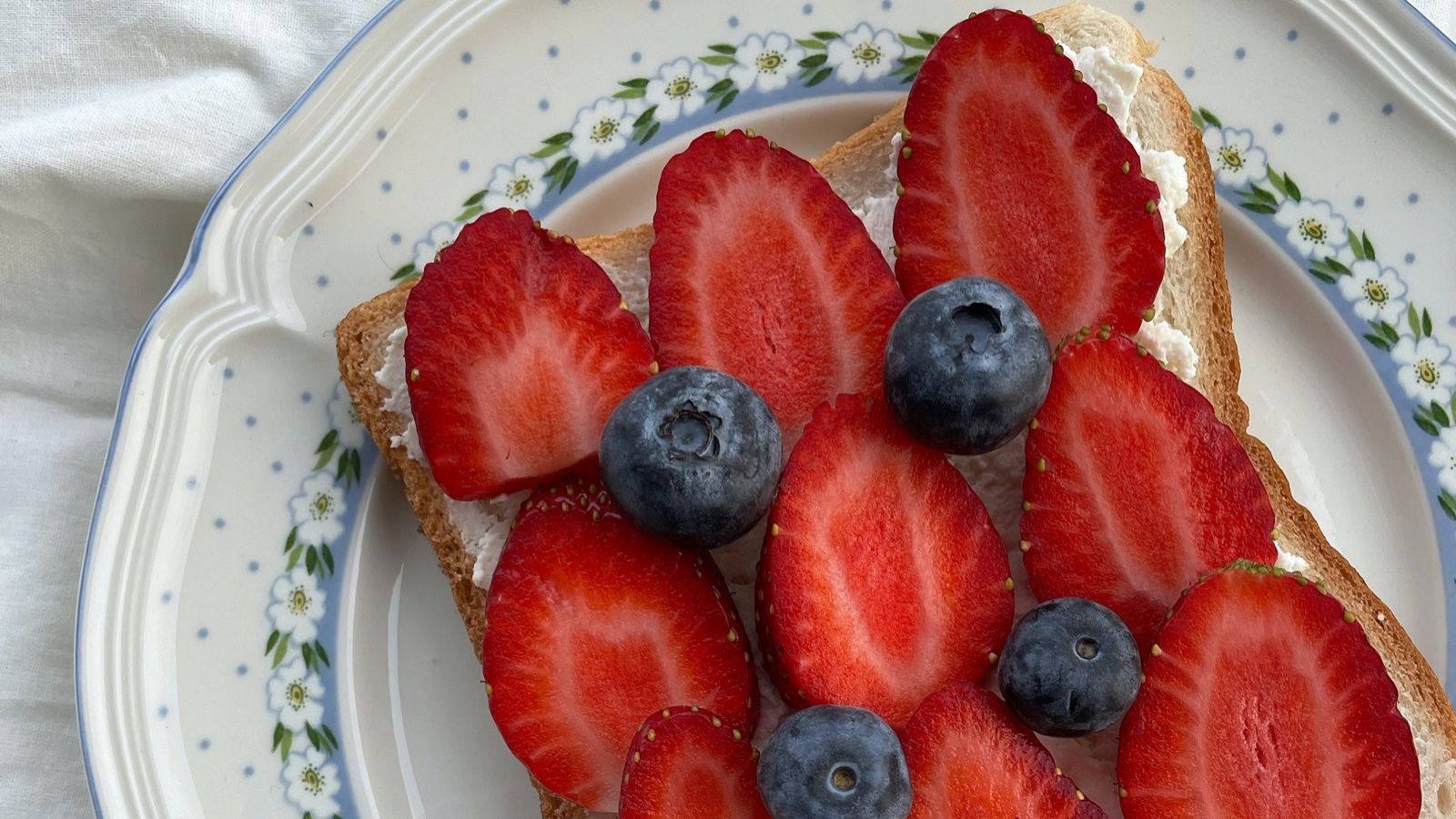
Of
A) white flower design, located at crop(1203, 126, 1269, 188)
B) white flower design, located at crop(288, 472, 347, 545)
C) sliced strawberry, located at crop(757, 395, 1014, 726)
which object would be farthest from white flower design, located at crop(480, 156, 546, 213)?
white flower design, located at crop(1203, 126, 1269, 188)

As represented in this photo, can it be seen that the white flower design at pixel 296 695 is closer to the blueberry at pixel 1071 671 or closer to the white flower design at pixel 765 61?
the blueberry at pixel 1071 671

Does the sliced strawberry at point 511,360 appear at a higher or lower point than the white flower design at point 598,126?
lower

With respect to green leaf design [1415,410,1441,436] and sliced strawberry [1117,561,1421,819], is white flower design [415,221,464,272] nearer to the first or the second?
sliced strawberry [1117,561,1421,819]

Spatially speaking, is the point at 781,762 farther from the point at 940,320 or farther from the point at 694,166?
the point at 694,166

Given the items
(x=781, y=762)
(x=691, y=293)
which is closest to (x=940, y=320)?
(x=691, y=293)

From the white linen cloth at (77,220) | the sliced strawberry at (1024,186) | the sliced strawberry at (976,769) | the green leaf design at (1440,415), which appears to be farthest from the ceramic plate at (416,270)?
the sliced strawberry at (976,769)

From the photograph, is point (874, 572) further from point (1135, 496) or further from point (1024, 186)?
point (1024, 186)
